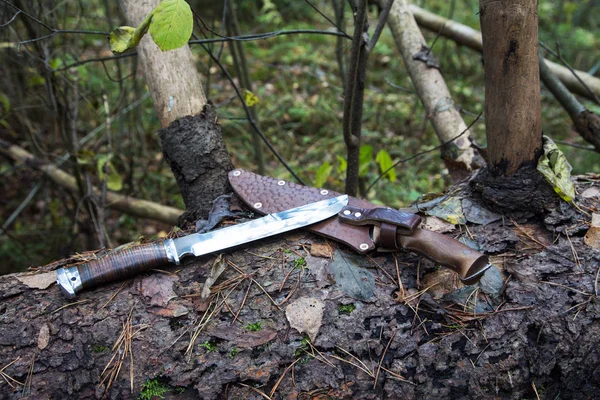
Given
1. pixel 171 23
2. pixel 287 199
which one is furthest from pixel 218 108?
pixel 171 23

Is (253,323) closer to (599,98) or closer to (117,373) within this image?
(117,373)

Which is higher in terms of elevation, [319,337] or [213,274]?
[213,274]

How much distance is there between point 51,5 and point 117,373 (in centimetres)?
309

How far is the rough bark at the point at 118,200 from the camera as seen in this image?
11.8 ft

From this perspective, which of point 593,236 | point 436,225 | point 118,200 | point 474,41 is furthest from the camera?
point 118,200

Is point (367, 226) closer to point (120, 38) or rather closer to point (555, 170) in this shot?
point (555, 170)

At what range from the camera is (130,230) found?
183 inches

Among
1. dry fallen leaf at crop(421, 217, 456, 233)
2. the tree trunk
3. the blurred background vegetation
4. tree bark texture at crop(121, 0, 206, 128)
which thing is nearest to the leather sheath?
the tree trunk

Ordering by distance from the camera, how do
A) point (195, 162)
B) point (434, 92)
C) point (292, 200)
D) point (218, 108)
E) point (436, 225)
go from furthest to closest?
point (218, 108), point (434, 92), point (195, 162), point (292, 200), point (436, 225)

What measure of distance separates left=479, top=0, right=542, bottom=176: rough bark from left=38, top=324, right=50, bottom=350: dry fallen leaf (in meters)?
1.83

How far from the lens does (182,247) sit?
1.76 m

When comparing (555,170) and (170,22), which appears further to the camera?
(555,170)

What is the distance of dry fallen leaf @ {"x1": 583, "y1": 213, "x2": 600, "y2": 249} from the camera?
1.78 m

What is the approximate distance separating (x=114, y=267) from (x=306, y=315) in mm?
739
